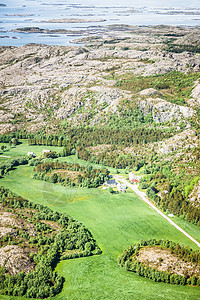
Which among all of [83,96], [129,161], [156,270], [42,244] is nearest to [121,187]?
[129,161]

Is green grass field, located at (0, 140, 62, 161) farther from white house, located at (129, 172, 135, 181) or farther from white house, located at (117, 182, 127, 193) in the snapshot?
white house, located at (117, 182, 127, 193)

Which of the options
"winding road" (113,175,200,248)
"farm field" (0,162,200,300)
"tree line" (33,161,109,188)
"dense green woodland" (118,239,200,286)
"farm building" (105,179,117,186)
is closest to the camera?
"farm field" (0,162,200,300)

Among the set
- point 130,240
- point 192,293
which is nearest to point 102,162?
point 130,240

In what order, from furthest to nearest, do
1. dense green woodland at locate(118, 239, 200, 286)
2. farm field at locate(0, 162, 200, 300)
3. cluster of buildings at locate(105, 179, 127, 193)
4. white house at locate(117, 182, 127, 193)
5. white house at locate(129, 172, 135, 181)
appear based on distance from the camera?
white house at locate(129, 172, 135, 181), cluster of buildings at locate(105, 179, 127, 193), white house at locate(117, 182, 127, 193), dense green woodland at locate(118, 239, 200, 286), farm field at locate(0, 162, 200, 300)

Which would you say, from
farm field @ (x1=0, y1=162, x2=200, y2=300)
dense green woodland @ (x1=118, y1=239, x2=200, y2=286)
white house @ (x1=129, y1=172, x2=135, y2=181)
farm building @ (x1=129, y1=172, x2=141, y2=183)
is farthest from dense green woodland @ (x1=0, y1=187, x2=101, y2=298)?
white house @ (x1=129, y1=172, x2=135, y2=181)

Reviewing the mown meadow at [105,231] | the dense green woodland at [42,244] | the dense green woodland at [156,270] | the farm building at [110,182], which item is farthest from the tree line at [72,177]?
the dense green woodland at [156,270]

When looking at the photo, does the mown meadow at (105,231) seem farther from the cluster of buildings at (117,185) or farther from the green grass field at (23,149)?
the green grass field at (23,149)

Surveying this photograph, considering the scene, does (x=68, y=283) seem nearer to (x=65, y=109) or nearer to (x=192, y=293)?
(x=192, y=293)
